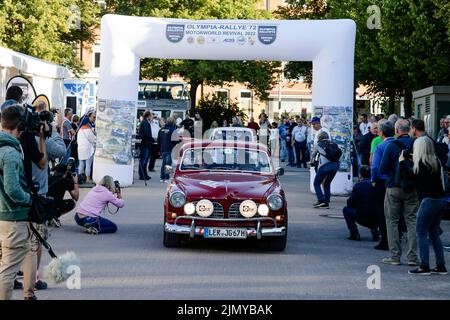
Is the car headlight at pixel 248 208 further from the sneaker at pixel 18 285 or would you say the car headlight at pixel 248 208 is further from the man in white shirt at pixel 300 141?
the man in white shirt at pixel 300 141

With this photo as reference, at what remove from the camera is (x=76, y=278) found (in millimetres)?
11266

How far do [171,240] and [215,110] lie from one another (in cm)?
4215

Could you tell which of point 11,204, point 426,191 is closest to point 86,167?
point 426,191

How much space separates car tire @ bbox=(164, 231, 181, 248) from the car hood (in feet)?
2.12

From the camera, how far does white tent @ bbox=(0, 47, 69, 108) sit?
24.5m

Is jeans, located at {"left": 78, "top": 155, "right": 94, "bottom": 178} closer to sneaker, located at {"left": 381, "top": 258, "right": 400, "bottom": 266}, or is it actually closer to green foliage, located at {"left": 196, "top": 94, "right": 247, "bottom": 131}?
sneaker, located at {"left": 381, "top": 258, "right": 400, "bottom": 266}

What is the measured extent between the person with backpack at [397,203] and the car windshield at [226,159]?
2.56 m

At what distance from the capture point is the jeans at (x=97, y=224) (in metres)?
16.1

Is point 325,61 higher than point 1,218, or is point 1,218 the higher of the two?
→ point 325,61

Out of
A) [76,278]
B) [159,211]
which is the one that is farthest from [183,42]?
[76,278]

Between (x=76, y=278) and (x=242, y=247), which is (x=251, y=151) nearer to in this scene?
(x=242, y=247)

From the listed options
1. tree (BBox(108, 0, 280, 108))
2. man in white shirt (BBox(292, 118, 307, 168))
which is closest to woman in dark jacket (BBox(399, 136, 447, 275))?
man in white shirt (BBox(292, 118, 307, 168))

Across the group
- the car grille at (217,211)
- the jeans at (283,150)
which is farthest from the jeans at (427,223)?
the jeans at (283,150)

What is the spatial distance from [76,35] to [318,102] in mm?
40301
